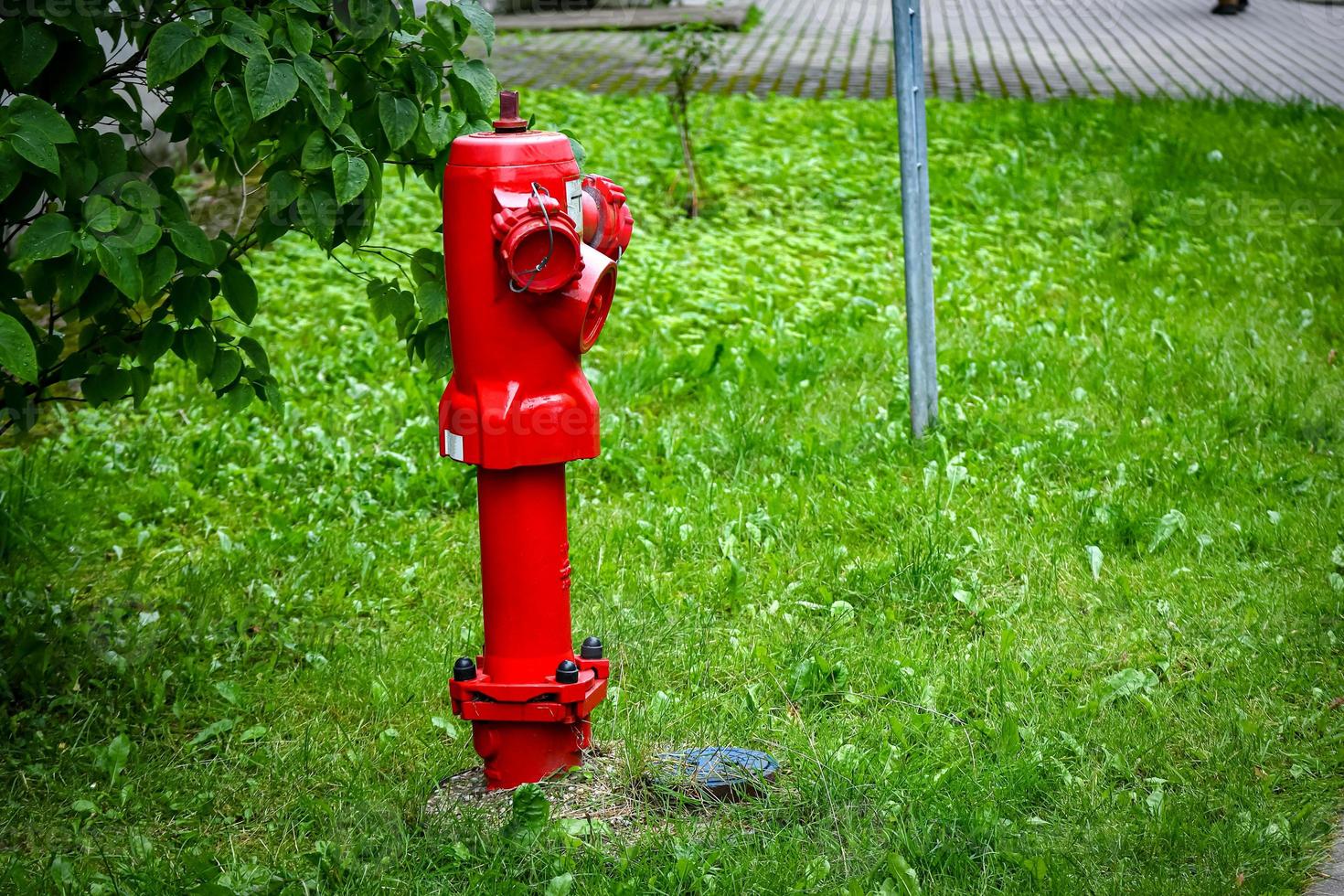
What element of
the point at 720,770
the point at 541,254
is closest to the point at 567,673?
the point at 720,770

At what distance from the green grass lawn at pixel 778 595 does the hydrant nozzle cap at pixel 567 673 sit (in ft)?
1.07

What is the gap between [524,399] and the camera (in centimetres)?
268

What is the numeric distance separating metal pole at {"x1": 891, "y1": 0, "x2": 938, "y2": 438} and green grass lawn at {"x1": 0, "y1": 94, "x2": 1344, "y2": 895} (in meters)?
0.34

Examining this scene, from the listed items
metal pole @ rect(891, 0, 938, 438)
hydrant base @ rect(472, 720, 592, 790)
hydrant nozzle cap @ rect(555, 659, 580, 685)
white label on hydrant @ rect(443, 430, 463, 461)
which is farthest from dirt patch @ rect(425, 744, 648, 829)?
metal pole @ rect(891, 0, 938, 438)

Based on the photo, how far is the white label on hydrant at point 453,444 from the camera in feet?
8.89

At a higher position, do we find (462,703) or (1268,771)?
(462,703)

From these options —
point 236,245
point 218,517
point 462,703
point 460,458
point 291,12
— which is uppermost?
point 291,12

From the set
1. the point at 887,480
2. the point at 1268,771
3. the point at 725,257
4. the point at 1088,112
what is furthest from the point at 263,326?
the point at 1088,112

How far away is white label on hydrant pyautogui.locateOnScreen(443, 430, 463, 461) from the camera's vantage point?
271cm

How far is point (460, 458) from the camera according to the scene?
272cm

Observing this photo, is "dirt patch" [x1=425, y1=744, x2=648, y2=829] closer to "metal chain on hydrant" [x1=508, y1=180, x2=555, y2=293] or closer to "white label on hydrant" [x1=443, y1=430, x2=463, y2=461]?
"white label on hydrant" [x1=443, y1=430, x2=463, y2=461]

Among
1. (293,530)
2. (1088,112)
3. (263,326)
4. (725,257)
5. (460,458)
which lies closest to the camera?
(460,458)

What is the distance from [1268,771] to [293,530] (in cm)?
283

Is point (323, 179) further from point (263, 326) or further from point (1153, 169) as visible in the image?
point (1153, 169)
